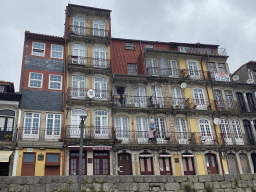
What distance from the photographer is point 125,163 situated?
20.5 metres

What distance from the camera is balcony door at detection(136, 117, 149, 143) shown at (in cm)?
2128

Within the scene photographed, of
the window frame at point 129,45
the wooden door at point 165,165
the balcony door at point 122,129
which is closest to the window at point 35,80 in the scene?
the balcony door at point 122,129

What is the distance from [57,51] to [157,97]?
997 cm

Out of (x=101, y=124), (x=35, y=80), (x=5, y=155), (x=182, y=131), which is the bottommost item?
(x=5, y=155)

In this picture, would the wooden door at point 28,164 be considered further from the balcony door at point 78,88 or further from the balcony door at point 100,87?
the balcony door at point 100,87

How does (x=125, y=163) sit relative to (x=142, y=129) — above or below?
below

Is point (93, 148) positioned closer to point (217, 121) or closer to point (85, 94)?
point (85, 94)

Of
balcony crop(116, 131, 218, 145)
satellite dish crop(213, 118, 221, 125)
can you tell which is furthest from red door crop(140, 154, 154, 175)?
satellite dish crop(213, 118, 221, 125)

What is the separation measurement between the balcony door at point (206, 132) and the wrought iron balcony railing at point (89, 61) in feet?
33.7

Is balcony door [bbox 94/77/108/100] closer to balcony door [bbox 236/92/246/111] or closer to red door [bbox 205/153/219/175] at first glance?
red door [bbox 205/153/219/175]

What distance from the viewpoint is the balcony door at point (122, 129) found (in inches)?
824

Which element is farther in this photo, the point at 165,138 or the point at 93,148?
the point at 165,138

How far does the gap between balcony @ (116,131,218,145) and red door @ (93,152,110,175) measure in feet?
5.49

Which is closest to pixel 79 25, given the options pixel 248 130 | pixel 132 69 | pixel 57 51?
pixel 57 51
